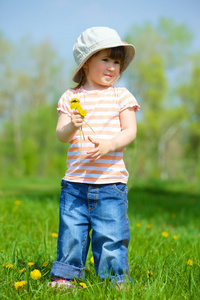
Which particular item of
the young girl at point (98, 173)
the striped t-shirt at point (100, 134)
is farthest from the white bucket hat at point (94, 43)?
the striped t-shirt at point (100, 134)

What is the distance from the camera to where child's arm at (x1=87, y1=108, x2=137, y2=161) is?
1820 mm

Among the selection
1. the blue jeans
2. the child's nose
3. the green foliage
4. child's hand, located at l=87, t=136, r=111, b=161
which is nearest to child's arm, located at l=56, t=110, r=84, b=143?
child's hand, located at l=87, t=136, r=111, b=161

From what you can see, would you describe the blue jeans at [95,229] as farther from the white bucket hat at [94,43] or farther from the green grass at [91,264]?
the white bucket hat at [94,43]

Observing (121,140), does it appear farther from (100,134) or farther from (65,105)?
(65,105)

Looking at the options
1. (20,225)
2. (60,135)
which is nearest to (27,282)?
(60,135)

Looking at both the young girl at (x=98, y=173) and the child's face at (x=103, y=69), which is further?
the child's face at (x=103, y=69)

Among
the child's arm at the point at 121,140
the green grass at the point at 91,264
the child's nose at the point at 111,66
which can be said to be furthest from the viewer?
the child's nose at the point at 111,66

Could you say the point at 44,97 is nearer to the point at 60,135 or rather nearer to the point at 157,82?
the point at 157,82

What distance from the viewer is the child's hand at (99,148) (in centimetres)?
181

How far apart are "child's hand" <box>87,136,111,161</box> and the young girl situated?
3cm

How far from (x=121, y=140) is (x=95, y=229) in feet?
1.64

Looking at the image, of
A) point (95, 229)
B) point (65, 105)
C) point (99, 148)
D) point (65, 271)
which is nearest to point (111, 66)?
point (65, 105)

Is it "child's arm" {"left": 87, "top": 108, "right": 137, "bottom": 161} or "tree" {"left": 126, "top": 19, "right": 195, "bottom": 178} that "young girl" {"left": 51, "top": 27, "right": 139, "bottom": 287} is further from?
"tree" {"left": 126, "top": 19, "right": 195, "bottom": 178}

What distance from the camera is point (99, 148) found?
181cm
